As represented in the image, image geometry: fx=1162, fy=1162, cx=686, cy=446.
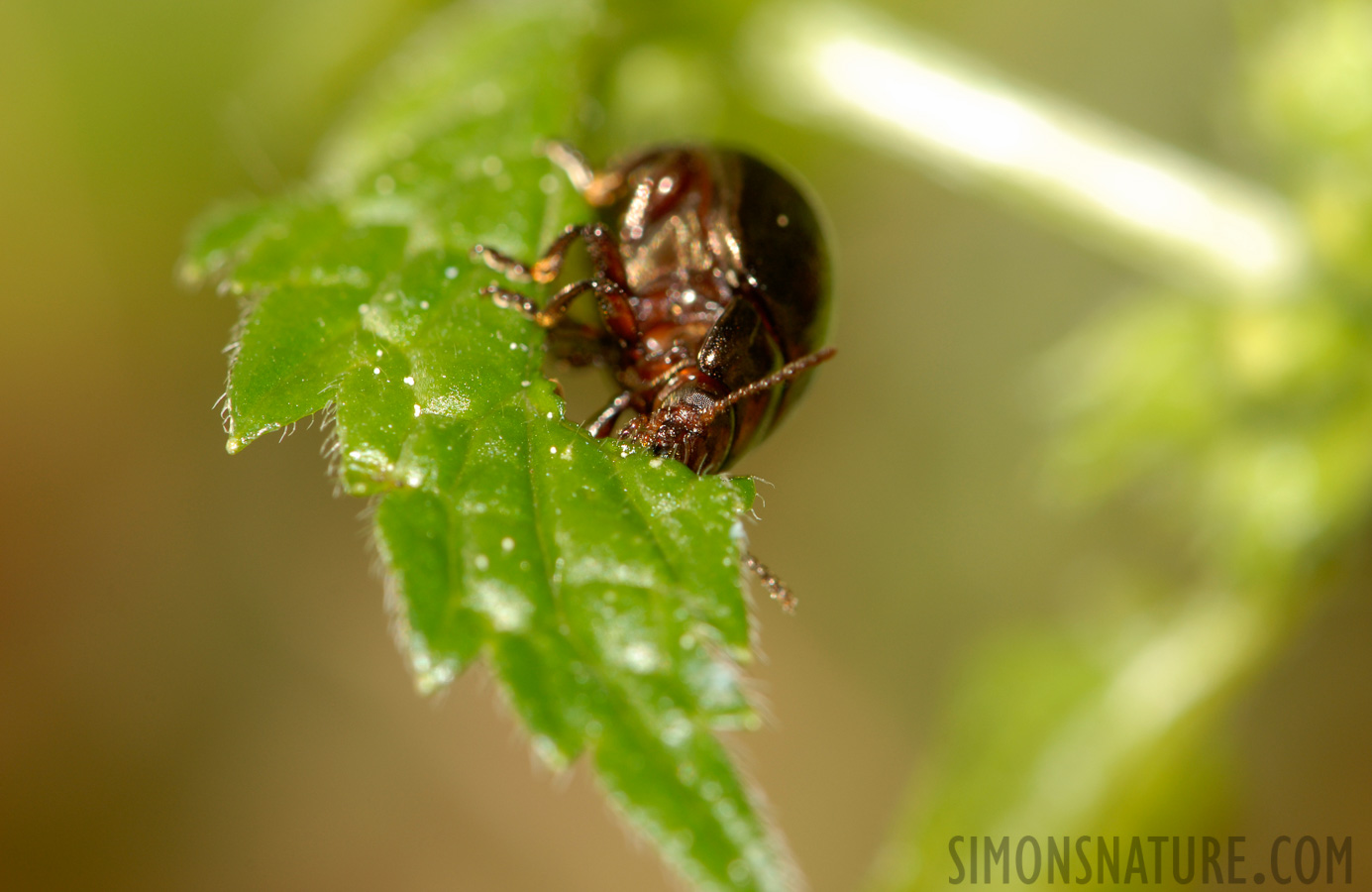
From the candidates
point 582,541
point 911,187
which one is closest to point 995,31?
point 911,187

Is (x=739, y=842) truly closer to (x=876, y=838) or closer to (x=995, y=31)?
(x=876, y=838)

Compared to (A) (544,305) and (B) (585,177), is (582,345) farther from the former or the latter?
(B) (585,177)

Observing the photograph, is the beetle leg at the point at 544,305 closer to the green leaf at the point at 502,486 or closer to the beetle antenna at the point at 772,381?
the green leaf at the point at 502,486

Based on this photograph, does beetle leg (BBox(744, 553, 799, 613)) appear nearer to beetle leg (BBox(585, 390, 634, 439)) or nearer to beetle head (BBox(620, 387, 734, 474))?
beetle head (BBox(620, 387, 734, 474))

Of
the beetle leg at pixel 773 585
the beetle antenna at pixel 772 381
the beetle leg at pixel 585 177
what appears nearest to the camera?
the beetle leg at pixel 773 585

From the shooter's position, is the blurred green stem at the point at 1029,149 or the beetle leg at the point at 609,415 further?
the blurred green stem at the point at 1029,149

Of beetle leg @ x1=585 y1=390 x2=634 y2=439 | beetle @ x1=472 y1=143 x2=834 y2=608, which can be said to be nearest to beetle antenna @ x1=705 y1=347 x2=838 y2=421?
beetle @ x1=472 y1=143 x2=834 y2=608

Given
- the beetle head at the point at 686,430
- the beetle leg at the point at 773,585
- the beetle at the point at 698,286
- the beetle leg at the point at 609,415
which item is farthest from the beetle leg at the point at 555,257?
the beetle leg at the point at 773,585
